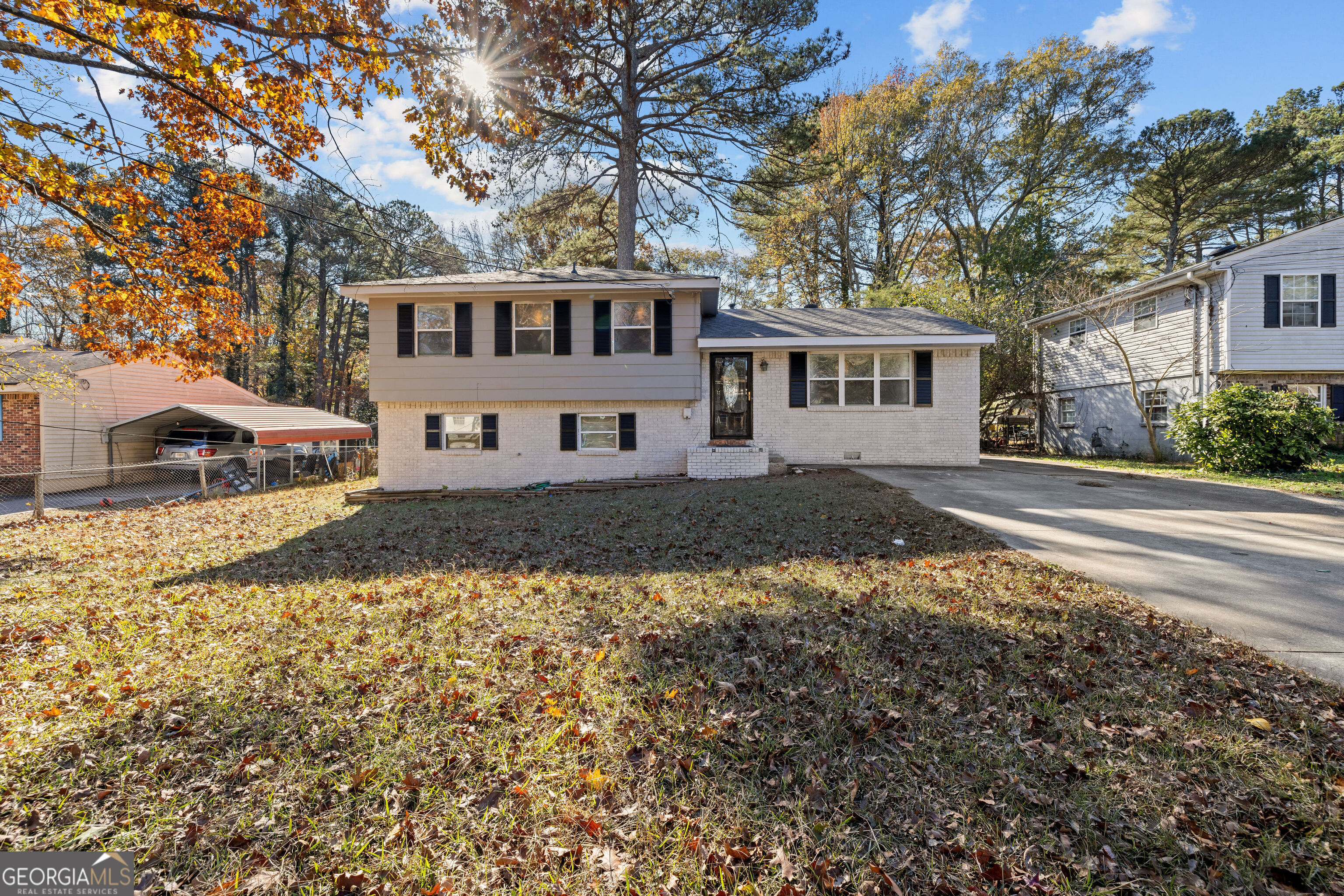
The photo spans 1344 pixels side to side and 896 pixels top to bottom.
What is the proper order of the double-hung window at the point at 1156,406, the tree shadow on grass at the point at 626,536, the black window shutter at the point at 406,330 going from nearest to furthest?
the tree shadow on grass at the point at 626,536 < the black window shutter at the point at 406,330 < the double-hung window at the point at 1156,406

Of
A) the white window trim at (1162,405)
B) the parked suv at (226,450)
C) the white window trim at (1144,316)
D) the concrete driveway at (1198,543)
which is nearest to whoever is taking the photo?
the concrete driveway at (1198,543)

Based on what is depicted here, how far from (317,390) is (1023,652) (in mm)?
33609

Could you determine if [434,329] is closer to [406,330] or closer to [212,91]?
[406,330]

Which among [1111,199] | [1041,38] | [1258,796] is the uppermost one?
[1041,38]

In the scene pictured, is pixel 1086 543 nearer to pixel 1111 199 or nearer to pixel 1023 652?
pixel 1023 652

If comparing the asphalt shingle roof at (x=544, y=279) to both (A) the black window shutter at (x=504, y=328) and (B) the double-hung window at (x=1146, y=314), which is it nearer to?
(A) the black window shutter at (x=504, y=328)

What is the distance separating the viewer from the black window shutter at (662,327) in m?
13.0

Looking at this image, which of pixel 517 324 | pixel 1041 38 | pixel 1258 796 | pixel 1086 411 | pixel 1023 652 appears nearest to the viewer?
pixel 1258 796

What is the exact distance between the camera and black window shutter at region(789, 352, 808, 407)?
44.2 ft

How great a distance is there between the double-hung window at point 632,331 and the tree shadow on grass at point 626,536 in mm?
4200

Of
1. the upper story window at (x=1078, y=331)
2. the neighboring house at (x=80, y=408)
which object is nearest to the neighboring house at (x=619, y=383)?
the neighboring house at (x=80, y=408)

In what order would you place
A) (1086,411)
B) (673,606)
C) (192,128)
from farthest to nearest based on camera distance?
(1086,411) → (192,128) → (673,606)

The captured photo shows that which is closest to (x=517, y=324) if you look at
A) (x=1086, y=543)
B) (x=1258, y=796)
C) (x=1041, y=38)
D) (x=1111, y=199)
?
(x=1086, y=543)

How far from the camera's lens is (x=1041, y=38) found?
72.5ft
